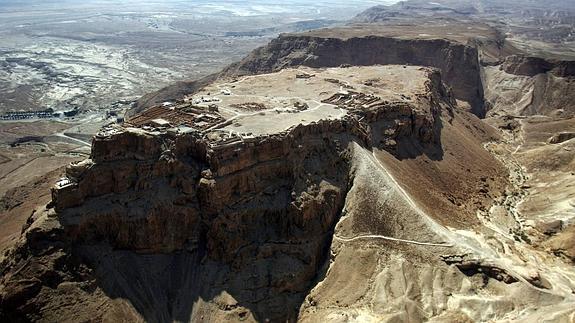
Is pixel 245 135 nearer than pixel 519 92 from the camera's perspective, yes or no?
Yes

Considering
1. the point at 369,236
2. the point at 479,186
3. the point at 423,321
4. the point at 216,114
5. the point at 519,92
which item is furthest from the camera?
the point at 519,92

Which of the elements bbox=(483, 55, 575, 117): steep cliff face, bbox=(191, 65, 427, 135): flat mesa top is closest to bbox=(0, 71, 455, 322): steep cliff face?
bbox=(191, 65, 427, 135): flat mesa top

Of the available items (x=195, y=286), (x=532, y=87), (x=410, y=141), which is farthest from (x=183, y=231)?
(x=532, y=87)

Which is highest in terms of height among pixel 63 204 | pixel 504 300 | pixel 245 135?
pixel 245 135

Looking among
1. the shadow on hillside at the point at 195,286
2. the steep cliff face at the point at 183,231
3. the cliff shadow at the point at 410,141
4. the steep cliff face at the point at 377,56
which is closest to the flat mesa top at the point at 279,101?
the steep cliff face at the point at 183,231

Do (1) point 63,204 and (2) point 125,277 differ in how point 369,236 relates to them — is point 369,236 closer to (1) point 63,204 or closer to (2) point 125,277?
(2) point 125,277

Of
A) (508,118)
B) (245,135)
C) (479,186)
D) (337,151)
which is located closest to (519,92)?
(508,118)

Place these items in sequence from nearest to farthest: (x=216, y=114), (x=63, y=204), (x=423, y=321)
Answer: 1. (x=423, y=321)
2. (x=63, y=204)
3. (x=216, y=114)
